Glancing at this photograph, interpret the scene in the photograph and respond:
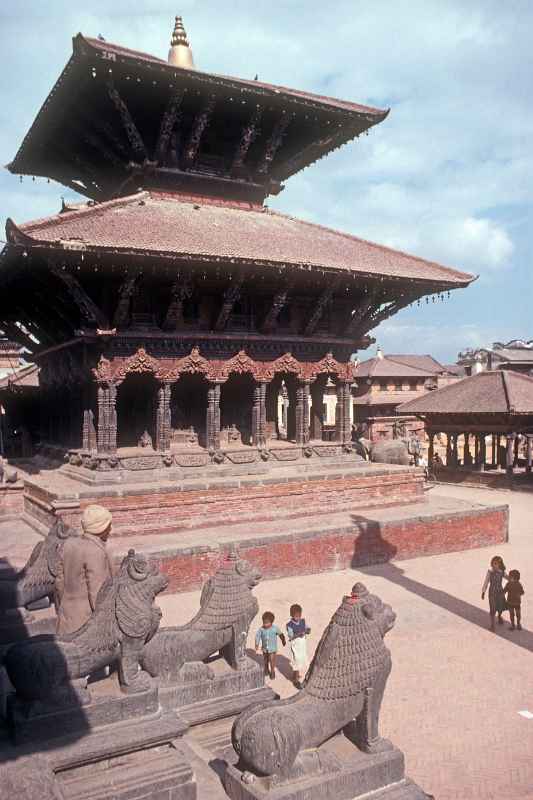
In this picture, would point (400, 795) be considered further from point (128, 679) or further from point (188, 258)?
point (188, 258)

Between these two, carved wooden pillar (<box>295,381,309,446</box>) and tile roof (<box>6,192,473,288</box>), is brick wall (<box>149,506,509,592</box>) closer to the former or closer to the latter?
carved wooden pillar (<box>295,381,309,446</box>)

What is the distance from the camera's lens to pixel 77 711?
5.45 meters

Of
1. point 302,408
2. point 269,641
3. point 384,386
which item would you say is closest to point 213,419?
point 302,408

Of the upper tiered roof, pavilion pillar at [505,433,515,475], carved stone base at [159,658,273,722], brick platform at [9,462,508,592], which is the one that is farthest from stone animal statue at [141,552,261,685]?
pavilion pillar at [505,433,515,475]

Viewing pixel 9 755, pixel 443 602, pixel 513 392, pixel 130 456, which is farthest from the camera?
pixel 513 392

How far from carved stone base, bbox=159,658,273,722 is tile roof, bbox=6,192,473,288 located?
9.30 m

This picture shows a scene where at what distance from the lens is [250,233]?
1828 cm

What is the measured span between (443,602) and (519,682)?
3407mm

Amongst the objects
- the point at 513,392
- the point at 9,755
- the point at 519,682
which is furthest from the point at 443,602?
the point at 513,392

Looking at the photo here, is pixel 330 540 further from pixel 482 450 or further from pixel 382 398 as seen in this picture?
pixel 382 398

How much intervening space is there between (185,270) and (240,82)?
5728 mm

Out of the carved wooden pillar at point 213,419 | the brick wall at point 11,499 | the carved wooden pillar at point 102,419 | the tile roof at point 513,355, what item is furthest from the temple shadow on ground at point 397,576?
the tile roof at point 513,355

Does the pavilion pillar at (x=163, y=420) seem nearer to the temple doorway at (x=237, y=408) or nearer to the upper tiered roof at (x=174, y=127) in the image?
the temple doorway at (x=237, y=408)

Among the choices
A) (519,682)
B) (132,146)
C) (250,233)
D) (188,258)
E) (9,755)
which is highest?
(132,146)
